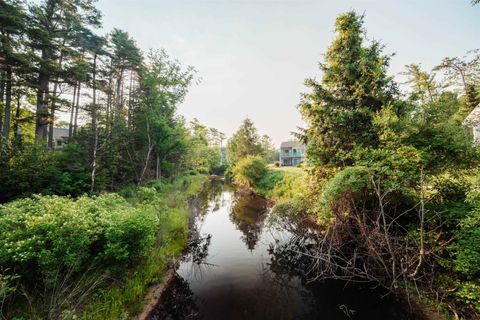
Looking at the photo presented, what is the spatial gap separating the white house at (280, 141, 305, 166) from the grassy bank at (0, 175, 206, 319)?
49354 millimetres

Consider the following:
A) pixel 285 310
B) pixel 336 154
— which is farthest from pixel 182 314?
pixel 336 154

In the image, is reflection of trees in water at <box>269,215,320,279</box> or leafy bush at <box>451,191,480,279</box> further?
reflection of trees in water at <box>269,215,320,279</box>

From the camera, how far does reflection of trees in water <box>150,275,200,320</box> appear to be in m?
5.45

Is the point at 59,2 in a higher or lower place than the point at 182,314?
higher

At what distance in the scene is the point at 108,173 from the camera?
1316 centimetres

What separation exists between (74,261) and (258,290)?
5.67m

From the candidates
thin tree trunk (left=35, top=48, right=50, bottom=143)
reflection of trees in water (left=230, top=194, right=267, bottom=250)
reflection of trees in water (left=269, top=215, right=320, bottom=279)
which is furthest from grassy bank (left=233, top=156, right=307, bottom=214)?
thin tree trunk (left=35, top=48, right=50, bottom=143)

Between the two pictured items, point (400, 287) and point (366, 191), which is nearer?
point (400, 287)

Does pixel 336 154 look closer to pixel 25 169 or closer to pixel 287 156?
pixel 25 169

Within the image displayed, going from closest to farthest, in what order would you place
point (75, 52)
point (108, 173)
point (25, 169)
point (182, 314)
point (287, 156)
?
point (182, 314)
point (25, 169)
point (108, 173)
point (75, 52)
point (287, 156)

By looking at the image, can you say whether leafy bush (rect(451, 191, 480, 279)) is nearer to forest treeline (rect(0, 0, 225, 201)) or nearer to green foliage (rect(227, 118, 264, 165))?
forest treeline (rect(0, 0, 225, 201))

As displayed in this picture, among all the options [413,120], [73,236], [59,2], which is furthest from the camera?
[59,2]

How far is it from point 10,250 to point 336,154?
1025 centimetres

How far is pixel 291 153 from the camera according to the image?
175 feet
